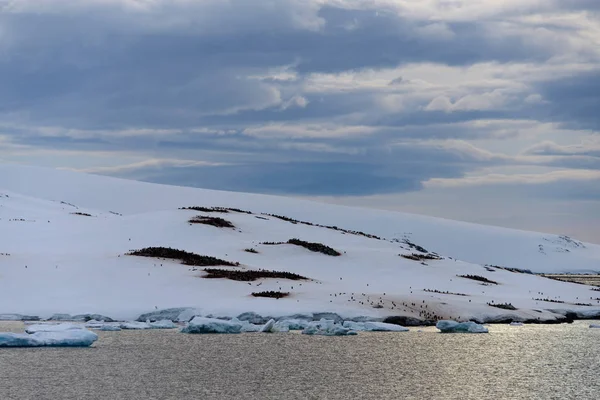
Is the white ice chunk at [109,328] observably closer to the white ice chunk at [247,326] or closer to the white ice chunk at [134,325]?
the white ice chunk at [134,325]

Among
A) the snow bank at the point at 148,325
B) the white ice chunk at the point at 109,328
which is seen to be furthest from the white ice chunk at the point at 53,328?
the snow bank at the point at 148,325

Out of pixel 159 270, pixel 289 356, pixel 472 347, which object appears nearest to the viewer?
pixel 289 356

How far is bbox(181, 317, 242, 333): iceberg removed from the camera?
115 feet

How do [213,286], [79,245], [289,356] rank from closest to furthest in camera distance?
[289,356] → [213,286] → [79,245]

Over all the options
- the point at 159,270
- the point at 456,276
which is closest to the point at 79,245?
the point at 159,270

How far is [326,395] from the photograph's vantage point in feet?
70.1

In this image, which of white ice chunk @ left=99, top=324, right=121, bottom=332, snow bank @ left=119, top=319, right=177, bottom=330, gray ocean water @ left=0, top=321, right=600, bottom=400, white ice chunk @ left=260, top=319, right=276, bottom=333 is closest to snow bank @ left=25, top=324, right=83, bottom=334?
gray ocean water @ left=0, top=321, right=600, bottom=400

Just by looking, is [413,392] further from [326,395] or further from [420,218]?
[420,218]

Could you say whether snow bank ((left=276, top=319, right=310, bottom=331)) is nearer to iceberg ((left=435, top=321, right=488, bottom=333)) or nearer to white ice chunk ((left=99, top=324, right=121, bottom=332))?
iceberg ((left=435, top=321, right=488, bottom=333))

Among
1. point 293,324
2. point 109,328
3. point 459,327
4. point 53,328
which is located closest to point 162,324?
point 109,328

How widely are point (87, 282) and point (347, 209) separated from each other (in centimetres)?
10023

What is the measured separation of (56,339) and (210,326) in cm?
697

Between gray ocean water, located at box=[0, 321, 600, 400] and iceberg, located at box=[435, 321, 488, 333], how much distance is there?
1.41 meters

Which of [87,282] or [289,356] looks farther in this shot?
[87,282]
